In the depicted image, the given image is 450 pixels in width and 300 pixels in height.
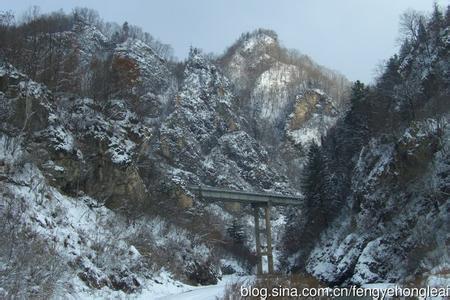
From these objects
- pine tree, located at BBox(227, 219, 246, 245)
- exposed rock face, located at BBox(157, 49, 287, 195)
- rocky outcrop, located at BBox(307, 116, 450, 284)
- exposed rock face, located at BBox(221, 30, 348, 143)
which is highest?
exposed rock face, located at BBox(221, 30, 348, 143)

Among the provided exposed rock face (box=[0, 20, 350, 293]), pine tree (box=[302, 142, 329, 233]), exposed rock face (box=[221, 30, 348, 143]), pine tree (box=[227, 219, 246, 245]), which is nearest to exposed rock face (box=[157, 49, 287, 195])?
pine tree (box=[227, 219, 246, 245])

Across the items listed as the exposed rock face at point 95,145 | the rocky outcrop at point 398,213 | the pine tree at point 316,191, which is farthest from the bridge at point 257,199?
the rocky outcrop at point 398,213

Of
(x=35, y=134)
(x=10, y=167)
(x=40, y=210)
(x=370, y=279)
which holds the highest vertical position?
(x=35, y=134)

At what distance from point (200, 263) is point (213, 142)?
8182 cm

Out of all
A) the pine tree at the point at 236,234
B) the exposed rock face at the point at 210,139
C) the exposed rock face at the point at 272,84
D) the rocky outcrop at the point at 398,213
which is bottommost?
the pine tree at the point at 236,234

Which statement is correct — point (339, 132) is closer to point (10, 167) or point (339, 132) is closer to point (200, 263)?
point (200, 263)

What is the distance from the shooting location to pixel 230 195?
73938 millimetres

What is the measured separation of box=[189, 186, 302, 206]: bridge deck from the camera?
232 feet

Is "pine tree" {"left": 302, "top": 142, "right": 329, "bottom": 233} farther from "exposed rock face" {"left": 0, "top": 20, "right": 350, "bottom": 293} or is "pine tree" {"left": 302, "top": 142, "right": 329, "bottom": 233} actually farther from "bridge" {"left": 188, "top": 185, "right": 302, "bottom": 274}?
"bridge" {"left": 188, "top": 185, "right": 302, "bottom": 274}

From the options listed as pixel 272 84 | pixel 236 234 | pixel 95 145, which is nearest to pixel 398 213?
pixel 95 145

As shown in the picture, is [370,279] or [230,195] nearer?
[370,279]

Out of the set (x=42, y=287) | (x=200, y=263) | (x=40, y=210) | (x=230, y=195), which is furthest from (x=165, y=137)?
(x=42, y=287)

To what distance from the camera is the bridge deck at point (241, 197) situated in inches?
2787

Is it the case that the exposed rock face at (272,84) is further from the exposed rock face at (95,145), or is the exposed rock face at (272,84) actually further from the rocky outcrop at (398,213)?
the rocky outcrop at (398,213)
